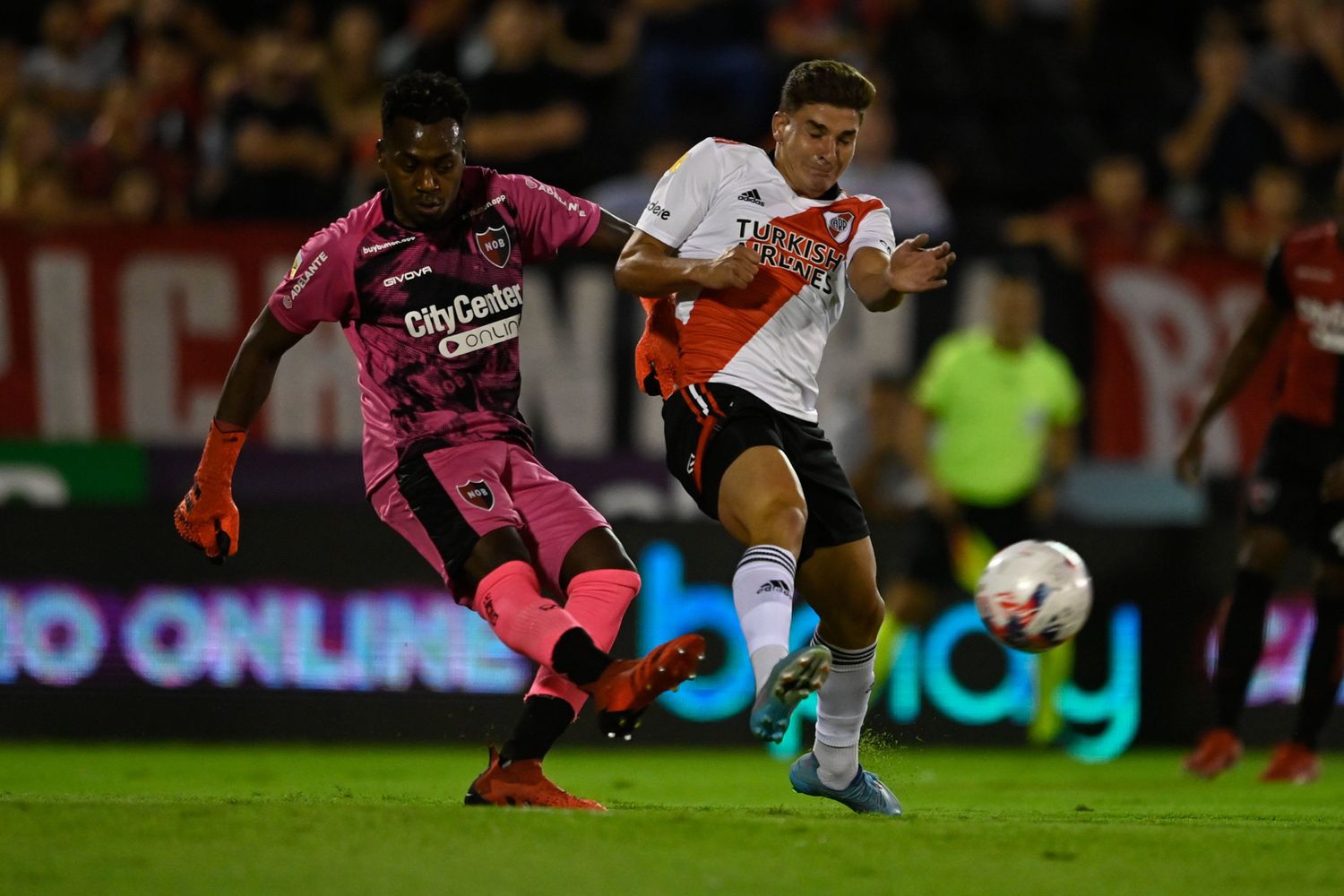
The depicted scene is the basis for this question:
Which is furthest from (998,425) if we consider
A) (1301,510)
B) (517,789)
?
(517,789)

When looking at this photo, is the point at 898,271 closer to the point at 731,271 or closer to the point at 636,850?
the point at 731,271

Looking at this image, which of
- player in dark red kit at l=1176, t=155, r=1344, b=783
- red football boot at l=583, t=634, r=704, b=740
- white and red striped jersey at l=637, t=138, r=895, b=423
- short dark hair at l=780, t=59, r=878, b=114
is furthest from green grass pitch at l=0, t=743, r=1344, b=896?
short dark hair at l=780, t=59, r=878, b=114

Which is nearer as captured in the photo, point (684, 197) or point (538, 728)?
point (538, 728)

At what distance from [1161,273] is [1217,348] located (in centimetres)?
61

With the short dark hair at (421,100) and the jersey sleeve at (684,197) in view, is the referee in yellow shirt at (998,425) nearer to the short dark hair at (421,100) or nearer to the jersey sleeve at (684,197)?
the jersey sleeve at (684,197)

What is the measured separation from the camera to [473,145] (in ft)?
40.3

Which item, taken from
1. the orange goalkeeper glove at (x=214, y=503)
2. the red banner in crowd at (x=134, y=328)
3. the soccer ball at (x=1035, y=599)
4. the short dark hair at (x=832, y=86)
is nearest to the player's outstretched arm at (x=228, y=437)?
the orange goalkeeper glove at (x=214, y=503)

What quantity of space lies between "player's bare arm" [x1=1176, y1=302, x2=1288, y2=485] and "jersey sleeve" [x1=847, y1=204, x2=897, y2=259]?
125 inches

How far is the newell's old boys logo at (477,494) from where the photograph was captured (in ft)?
19.5

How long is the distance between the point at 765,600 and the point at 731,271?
1036 mm

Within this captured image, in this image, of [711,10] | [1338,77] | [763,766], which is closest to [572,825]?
[763,766]

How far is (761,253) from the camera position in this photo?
6191mm

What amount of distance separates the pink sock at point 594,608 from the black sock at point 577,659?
235 mm

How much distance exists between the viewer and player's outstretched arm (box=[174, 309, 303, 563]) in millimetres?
6160
